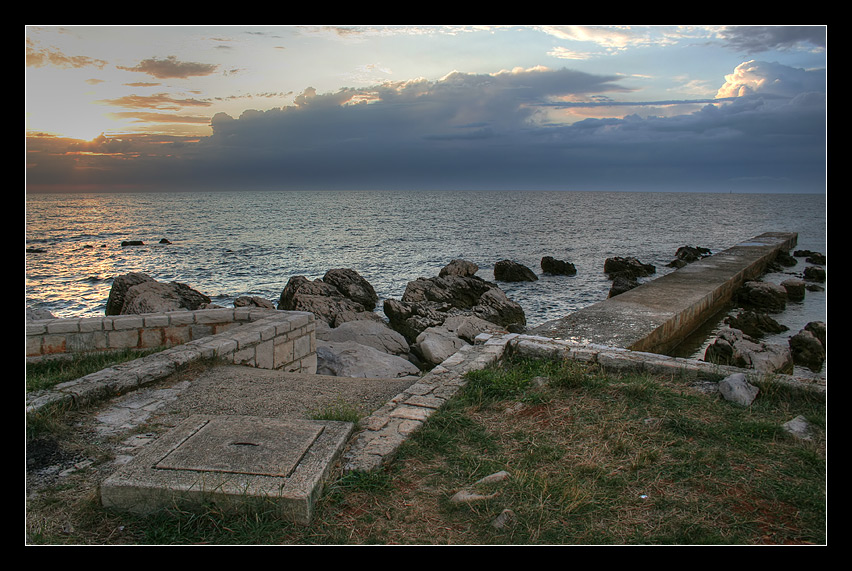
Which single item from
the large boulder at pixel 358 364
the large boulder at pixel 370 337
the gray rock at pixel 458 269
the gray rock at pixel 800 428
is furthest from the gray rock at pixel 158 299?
the gray rock at pixel 800 428

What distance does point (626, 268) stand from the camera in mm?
23938

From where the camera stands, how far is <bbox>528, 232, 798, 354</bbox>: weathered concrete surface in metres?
10.4

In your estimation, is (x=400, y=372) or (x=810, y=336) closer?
(x=400, y=372)

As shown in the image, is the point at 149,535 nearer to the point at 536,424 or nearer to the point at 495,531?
the point at 495,531

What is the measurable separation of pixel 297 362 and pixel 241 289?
15.2 m

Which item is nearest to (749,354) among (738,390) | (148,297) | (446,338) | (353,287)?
(738,390)

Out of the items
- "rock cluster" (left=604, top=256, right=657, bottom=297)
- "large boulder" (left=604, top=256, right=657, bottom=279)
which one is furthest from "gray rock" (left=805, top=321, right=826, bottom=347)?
"large boulder" (left=604, top=256, right=657, bottom=279)

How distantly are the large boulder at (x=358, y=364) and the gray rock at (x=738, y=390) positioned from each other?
457cm

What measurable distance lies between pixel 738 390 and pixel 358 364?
206 inches

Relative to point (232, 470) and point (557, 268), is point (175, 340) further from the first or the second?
point (557, 268)

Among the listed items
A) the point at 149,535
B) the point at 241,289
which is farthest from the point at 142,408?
the point at 241,289

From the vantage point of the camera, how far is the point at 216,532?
3.11m

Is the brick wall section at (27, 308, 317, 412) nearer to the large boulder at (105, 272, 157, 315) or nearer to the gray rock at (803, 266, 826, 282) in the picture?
the large boulder at (105, 272, 157, 315)

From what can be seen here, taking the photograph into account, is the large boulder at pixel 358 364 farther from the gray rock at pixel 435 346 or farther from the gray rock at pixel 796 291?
the gray rock at pixel 796 291
